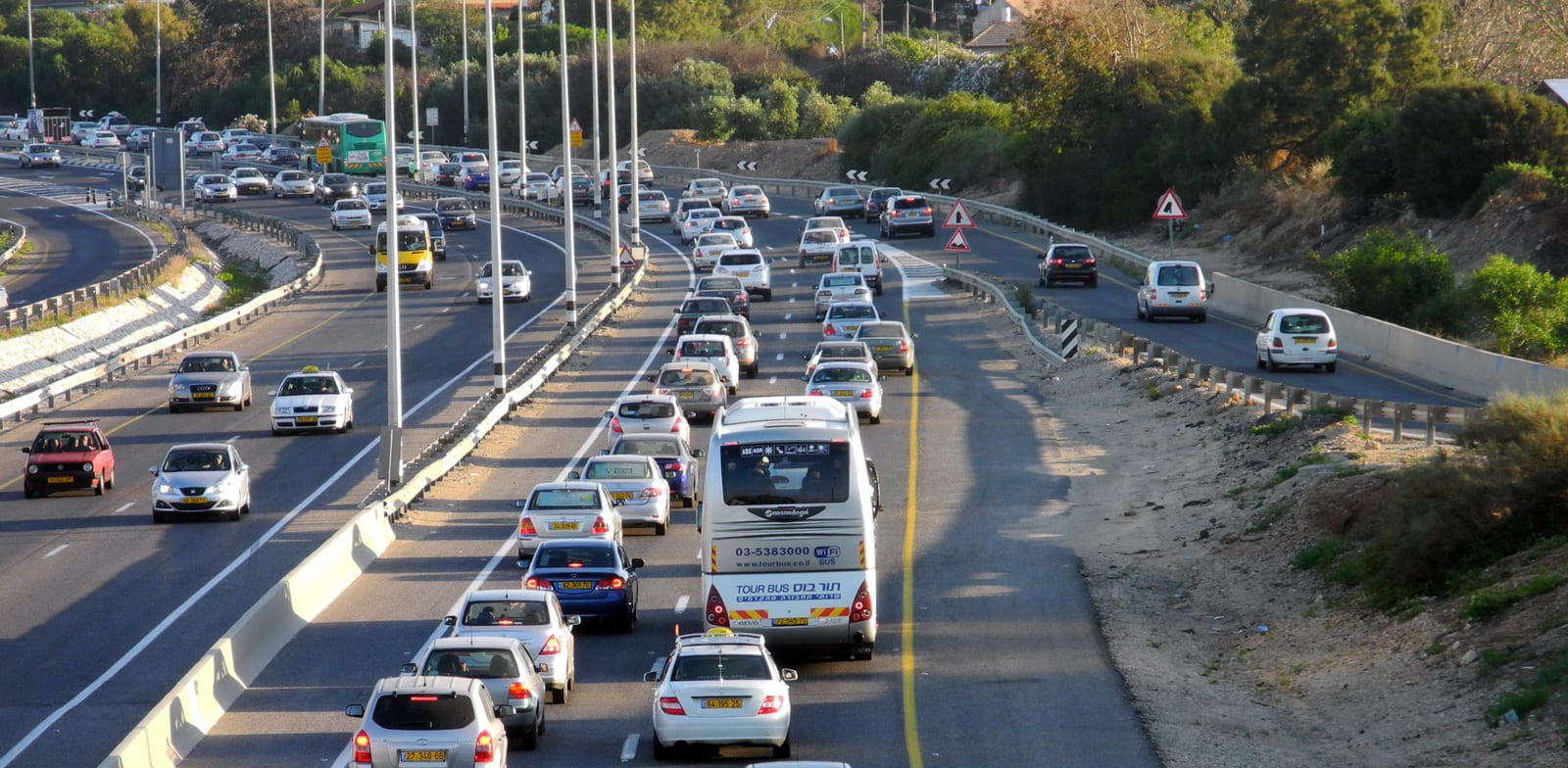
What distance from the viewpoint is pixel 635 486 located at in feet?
106

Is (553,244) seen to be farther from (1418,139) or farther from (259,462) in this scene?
(259,462)

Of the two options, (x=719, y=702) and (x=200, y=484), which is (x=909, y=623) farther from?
(x=200, y=484)

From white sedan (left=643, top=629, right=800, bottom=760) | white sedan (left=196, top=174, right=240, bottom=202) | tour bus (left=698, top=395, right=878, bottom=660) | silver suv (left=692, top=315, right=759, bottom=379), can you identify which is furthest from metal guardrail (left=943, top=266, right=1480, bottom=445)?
white sedan (left=196, top=174, right=240, bottom=202)

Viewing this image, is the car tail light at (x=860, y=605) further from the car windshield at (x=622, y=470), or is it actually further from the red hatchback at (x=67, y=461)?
the red hatchback at (x=67, y=461)

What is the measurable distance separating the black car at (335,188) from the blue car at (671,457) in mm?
73846

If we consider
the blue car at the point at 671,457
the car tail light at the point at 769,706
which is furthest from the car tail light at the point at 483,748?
the blue car at the point at 671,457

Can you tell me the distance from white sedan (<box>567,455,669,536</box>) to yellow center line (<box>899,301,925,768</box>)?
426 cm

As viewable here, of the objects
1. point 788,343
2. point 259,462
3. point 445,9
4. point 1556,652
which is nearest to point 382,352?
point 788,343

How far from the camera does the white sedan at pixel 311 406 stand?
4269 cm

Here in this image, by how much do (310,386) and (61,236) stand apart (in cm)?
6180

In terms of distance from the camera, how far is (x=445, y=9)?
177750mm

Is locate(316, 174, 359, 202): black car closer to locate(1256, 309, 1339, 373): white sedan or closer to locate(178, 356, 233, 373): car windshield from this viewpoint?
locate(178, 356, 233, 373): car windshield

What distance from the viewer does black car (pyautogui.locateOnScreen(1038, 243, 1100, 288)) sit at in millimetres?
66250

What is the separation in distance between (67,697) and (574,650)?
615 cm
